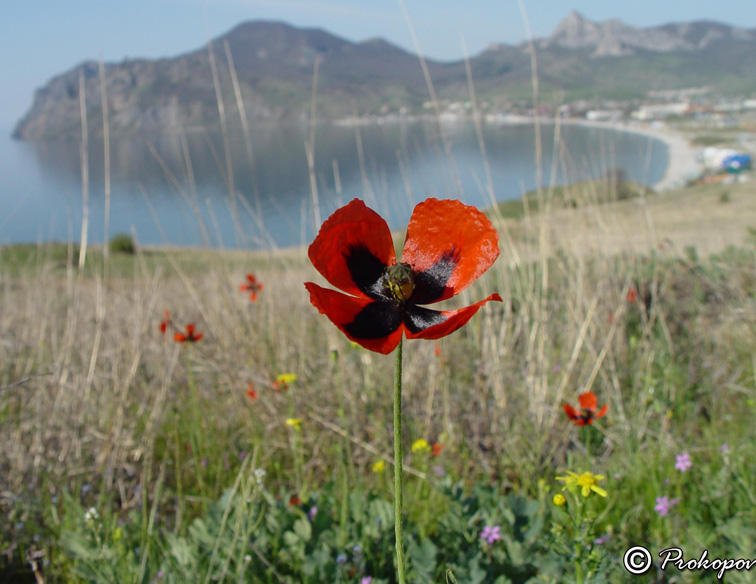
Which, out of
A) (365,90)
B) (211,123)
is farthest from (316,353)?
(365,90)

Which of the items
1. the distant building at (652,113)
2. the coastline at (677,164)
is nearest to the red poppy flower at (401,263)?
the coastline at (677,164)

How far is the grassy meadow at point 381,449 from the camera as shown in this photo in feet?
4.70

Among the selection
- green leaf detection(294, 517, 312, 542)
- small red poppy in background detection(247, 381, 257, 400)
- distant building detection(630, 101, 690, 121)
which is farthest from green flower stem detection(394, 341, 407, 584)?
distant building detection(630, 101, 690, 121)

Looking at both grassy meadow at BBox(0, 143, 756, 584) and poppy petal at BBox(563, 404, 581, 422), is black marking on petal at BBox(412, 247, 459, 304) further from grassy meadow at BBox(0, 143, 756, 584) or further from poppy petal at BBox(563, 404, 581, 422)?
poppy petal at BBox(563, 404, 581, 422)

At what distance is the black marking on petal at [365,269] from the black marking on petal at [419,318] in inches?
2.1

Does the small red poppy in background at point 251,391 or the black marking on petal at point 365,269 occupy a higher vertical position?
the black marking on petal at point 365,269

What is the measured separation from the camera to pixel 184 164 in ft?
8.89

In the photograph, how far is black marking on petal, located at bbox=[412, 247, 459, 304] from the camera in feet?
2.61

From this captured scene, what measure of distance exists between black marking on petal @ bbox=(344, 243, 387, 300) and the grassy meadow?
2.09 ft

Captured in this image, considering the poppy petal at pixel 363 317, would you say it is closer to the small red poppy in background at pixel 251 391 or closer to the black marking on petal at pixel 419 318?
the black marking on petal at pixel 419 318

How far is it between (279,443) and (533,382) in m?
1.07

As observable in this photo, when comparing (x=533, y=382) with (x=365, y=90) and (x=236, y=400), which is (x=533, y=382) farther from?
(x=365, y=90)

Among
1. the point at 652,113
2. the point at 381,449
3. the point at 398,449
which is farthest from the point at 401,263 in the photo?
the point at 652,113

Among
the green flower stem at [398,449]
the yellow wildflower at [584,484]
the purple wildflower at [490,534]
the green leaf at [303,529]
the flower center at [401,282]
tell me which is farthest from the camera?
the green leaf at [303,529]
